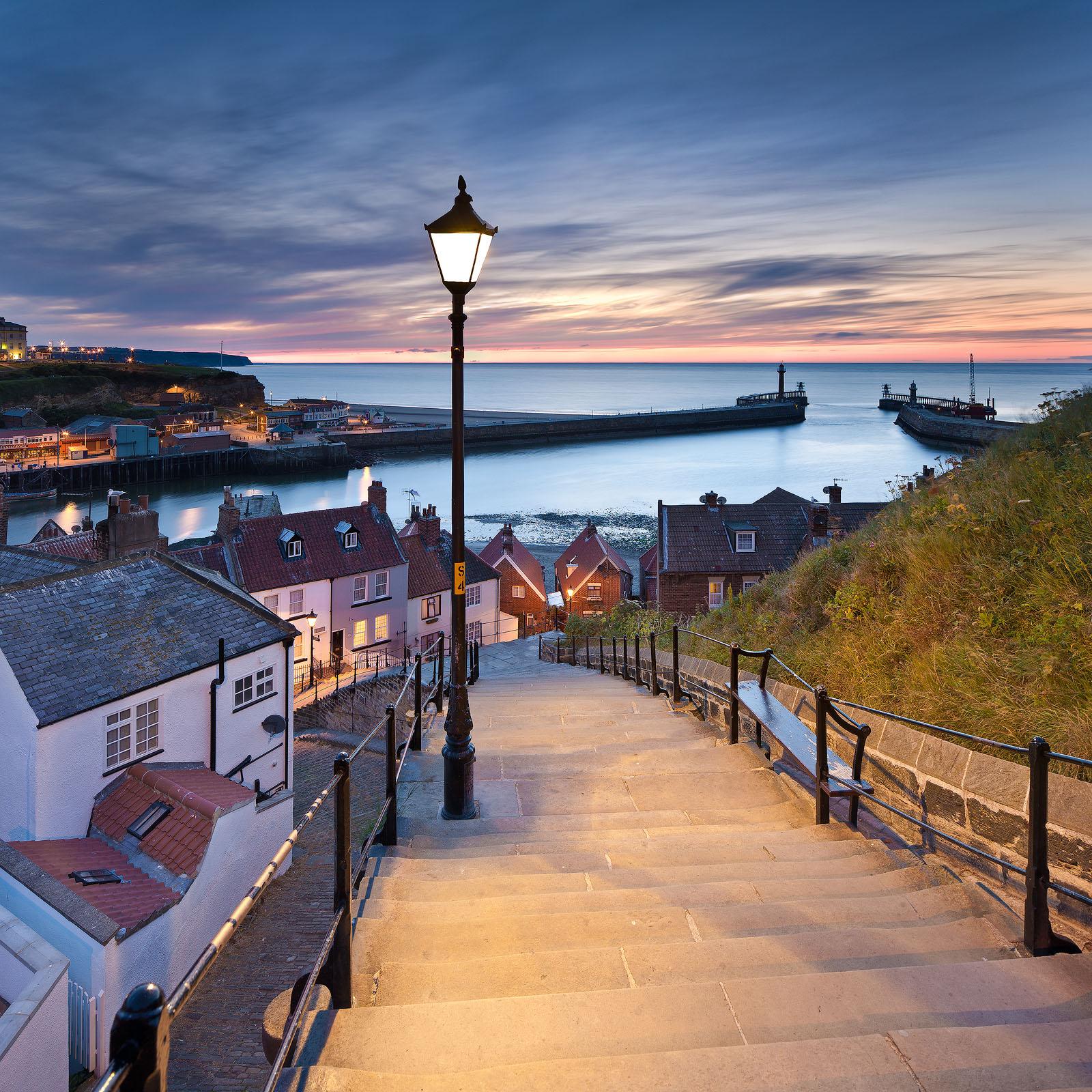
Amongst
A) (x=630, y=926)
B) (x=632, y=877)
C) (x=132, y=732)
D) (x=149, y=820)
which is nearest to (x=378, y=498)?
(x=132, y=732)

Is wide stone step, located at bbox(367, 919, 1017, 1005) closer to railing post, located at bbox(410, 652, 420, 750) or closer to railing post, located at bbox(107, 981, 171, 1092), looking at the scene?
railing post, located at bbox(107, 981, 171, 1092)

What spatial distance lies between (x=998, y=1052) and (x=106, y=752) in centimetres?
1659

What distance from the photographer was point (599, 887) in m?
4.78

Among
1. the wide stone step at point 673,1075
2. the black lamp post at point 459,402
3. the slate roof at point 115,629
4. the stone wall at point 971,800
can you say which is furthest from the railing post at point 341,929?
the slate roof at point 115,629

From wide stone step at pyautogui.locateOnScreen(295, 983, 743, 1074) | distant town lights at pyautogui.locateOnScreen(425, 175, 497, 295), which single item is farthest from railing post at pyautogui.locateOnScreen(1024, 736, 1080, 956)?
distant town lights at pyautogui.locateOnScreen(425, 175, 497, 295)

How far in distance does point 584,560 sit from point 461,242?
4037 centimetres

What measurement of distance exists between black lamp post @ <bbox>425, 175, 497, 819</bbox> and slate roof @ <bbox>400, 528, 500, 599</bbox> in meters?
32.4

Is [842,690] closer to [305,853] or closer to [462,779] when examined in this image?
[462,779]

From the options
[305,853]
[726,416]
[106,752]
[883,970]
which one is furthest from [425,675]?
[726,416]

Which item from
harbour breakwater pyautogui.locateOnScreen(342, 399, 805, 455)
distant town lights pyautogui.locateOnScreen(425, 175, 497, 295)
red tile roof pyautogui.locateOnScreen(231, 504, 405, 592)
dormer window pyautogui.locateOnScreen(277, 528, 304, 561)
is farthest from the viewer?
harbour breakwater pyautogui.locateOnScreen(342, 399, 805, 455)

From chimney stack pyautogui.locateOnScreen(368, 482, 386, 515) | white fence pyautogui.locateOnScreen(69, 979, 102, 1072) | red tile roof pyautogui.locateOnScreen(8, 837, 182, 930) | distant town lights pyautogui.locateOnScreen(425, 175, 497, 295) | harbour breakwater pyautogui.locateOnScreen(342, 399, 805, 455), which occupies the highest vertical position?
harbour breakwater pyautogui.locateOnScreen(342, 399, 805, 455)

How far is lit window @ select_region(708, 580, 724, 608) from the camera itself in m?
35.1

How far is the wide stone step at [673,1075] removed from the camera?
278 cm

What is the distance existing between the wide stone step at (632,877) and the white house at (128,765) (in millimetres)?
9436
